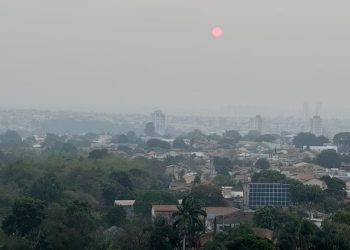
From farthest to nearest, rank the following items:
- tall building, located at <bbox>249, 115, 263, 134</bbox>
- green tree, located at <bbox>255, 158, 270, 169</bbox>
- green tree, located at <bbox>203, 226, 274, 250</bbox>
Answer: tall building, located at <bbox>249, 115, 263, 134</bbox>
green tree, located at <bbox>255, 158, 270, 169</bbox>
green tree, located at <bbox>203, 226, 274, 250</bbox>

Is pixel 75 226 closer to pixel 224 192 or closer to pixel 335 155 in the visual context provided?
pixel 224 192

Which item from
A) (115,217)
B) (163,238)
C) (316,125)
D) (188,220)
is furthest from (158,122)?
(188,220)

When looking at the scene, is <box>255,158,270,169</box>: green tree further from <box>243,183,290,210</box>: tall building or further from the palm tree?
the palm tree

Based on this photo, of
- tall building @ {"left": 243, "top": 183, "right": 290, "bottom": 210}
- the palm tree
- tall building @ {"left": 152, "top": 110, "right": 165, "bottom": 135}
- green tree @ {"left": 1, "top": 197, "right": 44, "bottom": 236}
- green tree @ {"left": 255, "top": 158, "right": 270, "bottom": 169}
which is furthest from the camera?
tall building @ {"left": 152, "top": 110, "right": 165, "bottom": 135}

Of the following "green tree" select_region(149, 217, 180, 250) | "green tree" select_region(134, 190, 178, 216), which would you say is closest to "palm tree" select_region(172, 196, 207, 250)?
"green tree" select_region(149, 217, 180, 250)

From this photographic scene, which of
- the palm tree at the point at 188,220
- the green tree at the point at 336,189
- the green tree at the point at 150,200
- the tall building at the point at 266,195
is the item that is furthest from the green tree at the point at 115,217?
the green tree at the point at 336,189

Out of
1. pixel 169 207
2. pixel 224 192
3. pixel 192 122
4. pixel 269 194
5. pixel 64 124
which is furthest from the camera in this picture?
pixel 192 122

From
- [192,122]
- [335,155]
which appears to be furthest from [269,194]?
[192,122]
